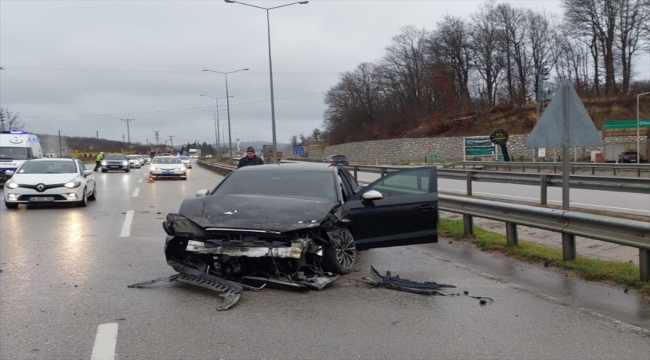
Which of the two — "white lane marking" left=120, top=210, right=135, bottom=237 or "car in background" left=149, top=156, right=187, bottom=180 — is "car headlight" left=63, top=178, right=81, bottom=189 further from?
"car in background" left=149, top=156, right=187, bottom=180

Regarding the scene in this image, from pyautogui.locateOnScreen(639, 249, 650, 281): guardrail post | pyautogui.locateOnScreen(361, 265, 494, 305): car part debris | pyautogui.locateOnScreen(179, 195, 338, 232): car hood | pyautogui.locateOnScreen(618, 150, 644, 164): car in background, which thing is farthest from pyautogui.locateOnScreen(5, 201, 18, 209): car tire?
pyautogui.locateOnScreen(618, 150, 644, 164): car in background

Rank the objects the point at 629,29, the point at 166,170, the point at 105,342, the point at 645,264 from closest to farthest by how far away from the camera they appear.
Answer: the point at 105,342, the point at 645,264, the point at 166,170, the point at 629,29

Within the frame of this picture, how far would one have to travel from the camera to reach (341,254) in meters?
6.68

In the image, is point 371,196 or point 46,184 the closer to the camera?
point 371,196

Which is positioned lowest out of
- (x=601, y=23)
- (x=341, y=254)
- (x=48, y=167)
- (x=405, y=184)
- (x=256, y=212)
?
(x=341, y=254)

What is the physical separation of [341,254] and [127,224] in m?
6.62

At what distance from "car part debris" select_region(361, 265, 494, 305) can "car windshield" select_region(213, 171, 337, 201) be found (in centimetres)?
124

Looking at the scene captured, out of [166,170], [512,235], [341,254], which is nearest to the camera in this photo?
[341,254]

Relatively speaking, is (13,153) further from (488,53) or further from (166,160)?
(488,53)

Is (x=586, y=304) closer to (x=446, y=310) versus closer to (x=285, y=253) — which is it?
(x=446, y=310)

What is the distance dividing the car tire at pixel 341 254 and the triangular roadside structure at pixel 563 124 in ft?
9.13

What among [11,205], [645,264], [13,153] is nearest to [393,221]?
[645,264]

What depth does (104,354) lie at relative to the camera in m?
4.14

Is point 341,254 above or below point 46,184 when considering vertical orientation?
below
